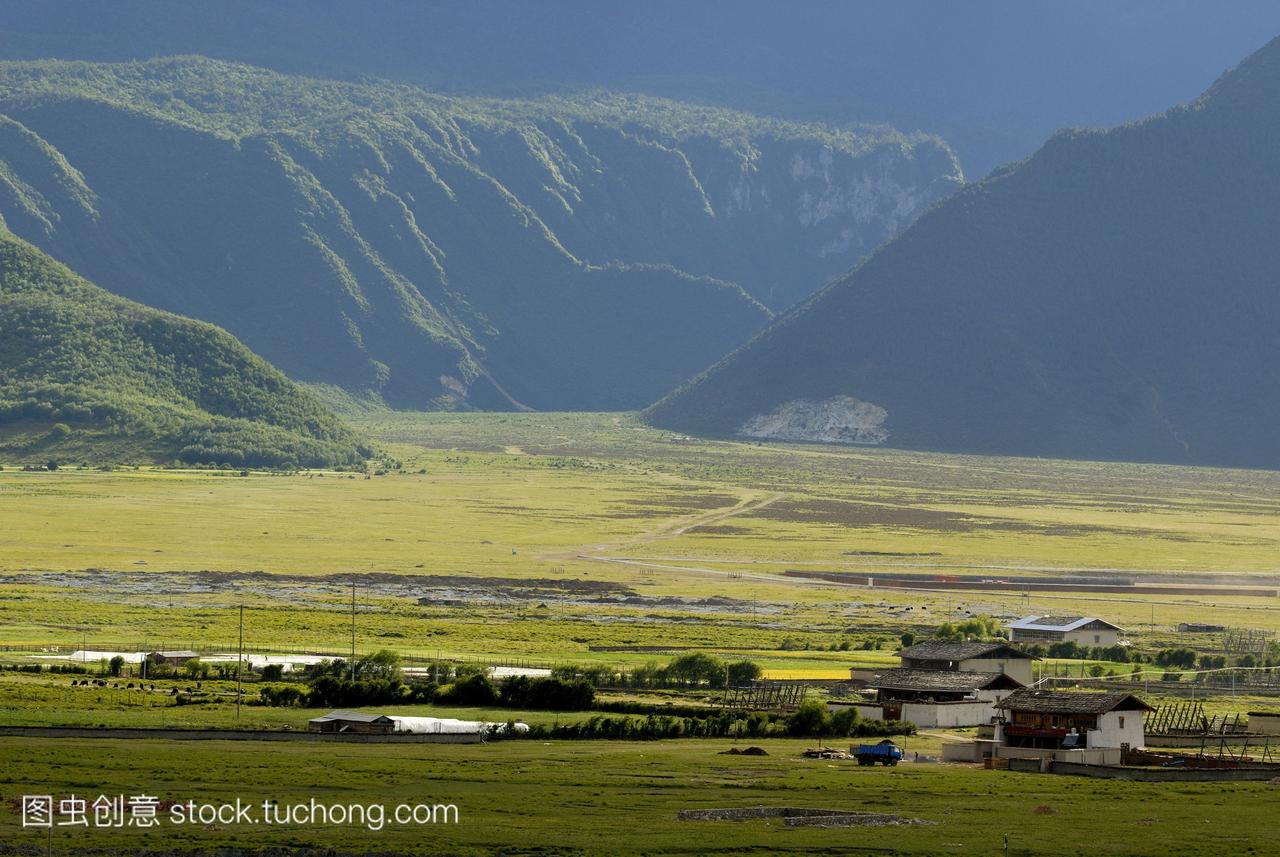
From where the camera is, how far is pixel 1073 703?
7638 centimetres

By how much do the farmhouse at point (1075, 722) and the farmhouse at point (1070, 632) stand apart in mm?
32353

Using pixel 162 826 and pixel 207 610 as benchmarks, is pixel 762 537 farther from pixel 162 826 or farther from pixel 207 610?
pixel 162 826

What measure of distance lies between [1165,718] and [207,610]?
5132 cm

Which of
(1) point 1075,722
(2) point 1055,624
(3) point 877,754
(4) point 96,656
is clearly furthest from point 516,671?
(2) point 1055,624

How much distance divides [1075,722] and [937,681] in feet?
34.8

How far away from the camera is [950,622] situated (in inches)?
4616

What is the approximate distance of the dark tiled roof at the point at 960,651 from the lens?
300ft

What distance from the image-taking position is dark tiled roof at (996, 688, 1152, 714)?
75.3 metres

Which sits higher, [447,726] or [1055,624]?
[1055,624]

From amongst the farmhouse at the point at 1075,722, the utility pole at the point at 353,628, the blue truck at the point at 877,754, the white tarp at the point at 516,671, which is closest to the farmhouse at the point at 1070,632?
the white tarp at the point at 516,671

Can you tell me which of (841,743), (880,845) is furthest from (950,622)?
(880,845)

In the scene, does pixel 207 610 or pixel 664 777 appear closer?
pixel 664 777

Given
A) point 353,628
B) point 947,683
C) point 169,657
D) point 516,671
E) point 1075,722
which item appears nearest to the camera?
point 1075,722

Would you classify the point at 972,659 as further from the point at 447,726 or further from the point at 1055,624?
the point at 447,726
